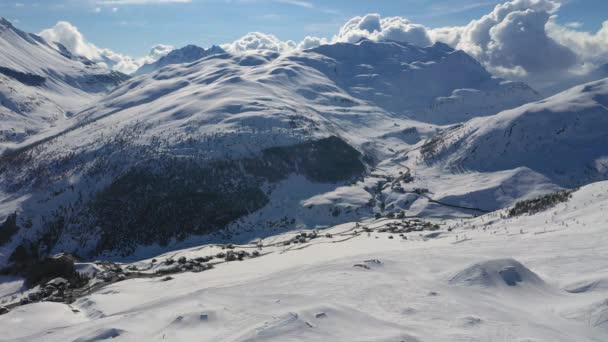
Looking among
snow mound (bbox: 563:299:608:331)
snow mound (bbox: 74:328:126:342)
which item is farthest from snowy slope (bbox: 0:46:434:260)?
snow mound (bbox: 563:299:608:331)

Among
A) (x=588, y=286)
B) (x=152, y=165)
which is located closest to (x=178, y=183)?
(x=152, y=165)

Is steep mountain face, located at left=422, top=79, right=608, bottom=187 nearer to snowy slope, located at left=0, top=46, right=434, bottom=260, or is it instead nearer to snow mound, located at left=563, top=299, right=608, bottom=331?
snowy slope, located at left=0, top=46, right=434, bottom=260

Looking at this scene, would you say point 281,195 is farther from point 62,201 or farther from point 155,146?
point 62,201

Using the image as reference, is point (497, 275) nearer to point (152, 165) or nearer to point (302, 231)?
point (302, 231)

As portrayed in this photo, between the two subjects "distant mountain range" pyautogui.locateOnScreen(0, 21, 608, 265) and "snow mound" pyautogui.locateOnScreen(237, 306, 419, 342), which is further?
"distant mountain range" pyautogui.locateOnScreen(0, 21, 608, 265)

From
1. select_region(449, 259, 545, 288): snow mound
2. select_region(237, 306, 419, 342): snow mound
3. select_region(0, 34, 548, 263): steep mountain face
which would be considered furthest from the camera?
select_region(0, 34, 548, 263): steep mountain face

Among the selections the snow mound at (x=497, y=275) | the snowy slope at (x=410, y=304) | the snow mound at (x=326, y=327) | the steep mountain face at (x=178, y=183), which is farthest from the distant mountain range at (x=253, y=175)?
the snow mound at (x=326, y=327)
